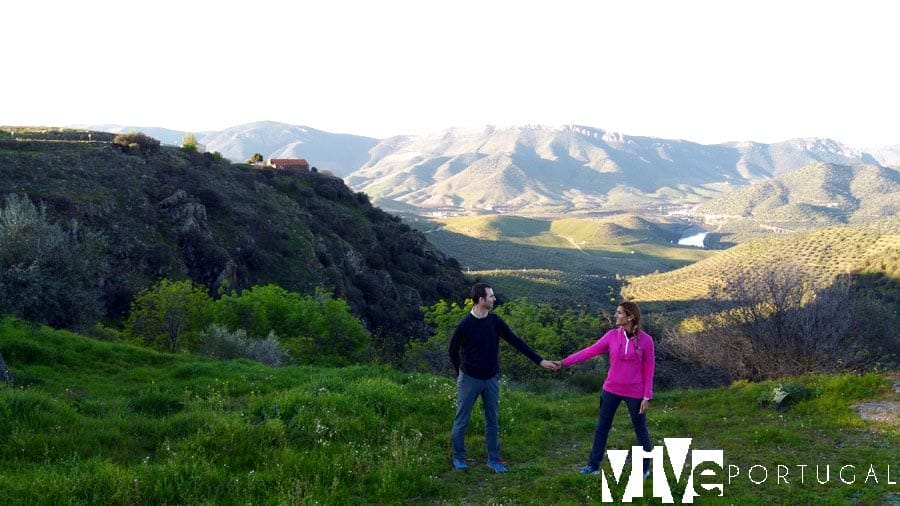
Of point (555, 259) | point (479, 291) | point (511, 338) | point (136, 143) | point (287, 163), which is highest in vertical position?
point (136, 143)

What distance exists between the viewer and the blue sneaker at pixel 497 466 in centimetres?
775

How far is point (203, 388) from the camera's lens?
10875 mm

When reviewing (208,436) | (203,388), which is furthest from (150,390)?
(208,436)

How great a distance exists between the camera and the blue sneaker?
775 cm

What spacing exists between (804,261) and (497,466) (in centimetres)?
7526

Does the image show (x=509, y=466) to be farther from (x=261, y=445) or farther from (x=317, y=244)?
(x=317, y=244)

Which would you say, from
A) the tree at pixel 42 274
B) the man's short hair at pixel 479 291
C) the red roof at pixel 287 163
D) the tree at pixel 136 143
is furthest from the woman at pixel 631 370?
the red roof at pixel 287 163

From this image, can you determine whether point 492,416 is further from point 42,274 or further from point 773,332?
point 42,274

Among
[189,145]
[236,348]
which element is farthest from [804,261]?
[236,348]

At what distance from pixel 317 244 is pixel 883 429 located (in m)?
39.3

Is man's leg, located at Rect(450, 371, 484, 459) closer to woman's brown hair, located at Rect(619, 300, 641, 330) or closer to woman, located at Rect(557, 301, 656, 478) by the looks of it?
woman, located at Rect(557, 301, 656, 478)

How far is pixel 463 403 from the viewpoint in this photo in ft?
25.3

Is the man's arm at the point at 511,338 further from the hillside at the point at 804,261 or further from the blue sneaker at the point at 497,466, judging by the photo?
the hillside at the point at 804,261

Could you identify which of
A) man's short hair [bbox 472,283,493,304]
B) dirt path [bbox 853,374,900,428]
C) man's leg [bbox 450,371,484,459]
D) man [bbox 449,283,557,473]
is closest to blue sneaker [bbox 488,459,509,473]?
man [bbox 449,283,557,473]
